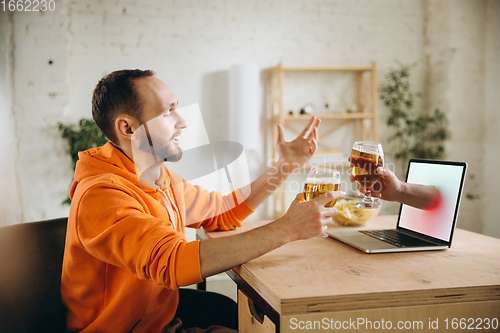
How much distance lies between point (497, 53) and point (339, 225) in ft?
9.51

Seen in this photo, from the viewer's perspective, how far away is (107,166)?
110 centimetres

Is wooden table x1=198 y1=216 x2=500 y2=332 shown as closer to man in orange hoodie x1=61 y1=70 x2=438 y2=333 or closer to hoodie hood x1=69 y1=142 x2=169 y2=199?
man in orange hoodie x1=61 y1=70 x2=438 y2=333

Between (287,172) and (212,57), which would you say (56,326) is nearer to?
(287,172)

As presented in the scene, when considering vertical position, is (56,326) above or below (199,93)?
below

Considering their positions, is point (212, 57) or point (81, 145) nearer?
point (81, 145)

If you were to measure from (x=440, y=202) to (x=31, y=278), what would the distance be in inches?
48.7

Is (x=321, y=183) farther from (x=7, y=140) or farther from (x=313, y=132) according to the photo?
(x=7, y=140)

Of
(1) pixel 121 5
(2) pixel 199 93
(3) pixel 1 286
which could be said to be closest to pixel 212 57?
(2) pixel 199 93

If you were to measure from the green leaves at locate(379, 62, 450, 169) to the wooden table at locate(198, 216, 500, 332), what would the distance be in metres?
2.77

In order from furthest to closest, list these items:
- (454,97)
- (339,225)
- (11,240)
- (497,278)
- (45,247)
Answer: (454,97) < (339,225) < (45,247) < (11,240) < (497,278)

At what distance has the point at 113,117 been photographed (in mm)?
1230

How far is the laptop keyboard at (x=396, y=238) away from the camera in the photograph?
115 centimetres

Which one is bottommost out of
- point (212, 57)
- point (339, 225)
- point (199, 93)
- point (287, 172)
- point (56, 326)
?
point (56, 326)

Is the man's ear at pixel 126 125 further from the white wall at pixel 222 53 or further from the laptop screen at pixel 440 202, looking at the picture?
the white wall at pixel 222 53
